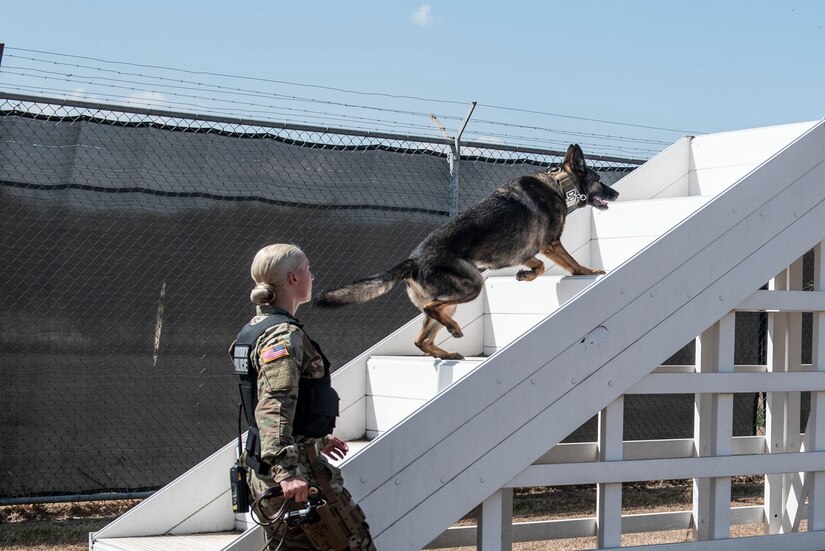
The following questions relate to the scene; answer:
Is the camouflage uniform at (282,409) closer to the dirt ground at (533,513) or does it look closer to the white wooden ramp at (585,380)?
the white wooden ramp at (585,380)

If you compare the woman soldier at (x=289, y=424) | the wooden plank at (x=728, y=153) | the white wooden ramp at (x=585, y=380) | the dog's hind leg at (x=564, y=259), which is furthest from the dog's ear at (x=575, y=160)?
the woman soldier at (x=289, y=424)

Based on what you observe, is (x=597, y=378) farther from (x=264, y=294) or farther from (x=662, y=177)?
(x=662, y=177)

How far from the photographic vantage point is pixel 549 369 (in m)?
4.35

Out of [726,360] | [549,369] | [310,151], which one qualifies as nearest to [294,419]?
[549,369]

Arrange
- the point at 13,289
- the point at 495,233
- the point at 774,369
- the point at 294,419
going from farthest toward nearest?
the point at 13,289
the point at 774,369
the point at 495,233
the point at 294,419

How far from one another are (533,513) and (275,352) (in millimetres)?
4628

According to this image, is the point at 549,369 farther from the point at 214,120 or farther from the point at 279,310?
the point at 214,120

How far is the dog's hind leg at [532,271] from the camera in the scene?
202 inches

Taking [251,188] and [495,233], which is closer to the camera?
[495,233]

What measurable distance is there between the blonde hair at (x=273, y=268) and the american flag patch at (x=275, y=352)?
0.25 m

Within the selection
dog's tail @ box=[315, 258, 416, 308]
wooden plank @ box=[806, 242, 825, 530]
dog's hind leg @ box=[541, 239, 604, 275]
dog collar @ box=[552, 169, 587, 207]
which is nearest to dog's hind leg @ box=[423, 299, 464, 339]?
dog's tail @ box=[315, 258, 416, 308]

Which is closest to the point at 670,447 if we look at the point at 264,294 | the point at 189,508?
the point at 189,508

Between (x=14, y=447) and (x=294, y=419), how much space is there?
3661mm

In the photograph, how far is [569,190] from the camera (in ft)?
17.4
